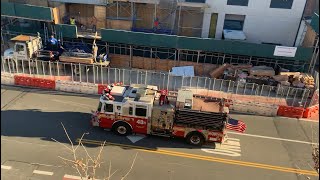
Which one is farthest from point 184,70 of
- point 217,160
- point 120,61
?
point 217,160

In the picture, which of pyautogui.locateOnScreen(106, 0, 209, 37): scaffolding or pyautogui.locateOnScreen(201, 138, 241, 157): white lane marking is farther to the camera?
pyautogui.locateOnScreen(106, 0, 209, 37): scaffolding

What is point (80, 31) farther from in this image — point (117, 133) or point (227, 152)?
point (227, 152)

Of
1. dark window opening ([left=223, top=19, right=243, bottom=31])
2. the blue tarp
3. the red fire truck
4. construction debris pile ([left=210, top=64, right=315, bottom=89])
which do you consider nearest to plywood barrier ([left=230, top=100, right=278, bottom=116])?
construction debris pile ([left=210, top=64, right=315, bottom=89])

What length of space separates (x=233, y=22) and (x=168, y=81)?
35.9ft

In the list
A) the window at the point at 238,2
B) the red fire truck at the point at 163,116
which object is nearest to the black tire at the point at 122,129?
the red fire truck at the point at 163,116

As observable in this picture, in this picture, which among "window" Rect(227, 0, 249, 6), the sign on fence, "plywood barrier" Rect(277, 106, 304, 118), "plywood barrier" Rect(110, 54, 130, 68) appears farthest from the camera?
"plywood barrier" Rect(110, 54, 130, 68)

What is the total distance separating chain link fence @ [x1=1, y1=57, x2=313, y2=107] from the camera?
86.0 ft

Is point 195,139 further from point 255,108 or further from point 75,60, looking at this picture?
point 75,60

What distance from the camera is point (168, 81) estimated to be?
26.0 meters

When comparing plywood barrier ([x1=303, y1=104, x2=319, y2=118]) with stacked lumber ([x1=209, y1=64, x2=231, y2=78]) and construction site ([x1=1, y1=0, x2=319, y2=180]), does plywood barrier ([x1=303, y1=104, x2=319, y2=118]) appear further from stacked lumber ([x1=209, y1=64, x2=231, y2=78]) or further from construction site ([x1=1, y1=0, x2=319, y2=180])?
stacked lumber ([x1=209, y1=64, x2=231, y2=78])

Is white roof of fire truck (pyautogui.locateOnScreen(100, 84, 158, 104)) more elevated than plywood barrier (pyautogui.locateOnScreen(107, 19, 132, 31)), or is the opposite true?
plywood barrier (pyautogui.locateOnScreen(107, 19, 132, 31))

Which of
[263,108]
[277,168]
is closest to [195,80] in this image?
[263,108]

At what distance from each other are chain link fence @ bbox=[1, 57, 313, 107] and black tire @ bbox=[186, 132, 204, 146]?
640 cm

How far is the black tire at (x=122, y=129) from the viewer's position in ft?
66.7
